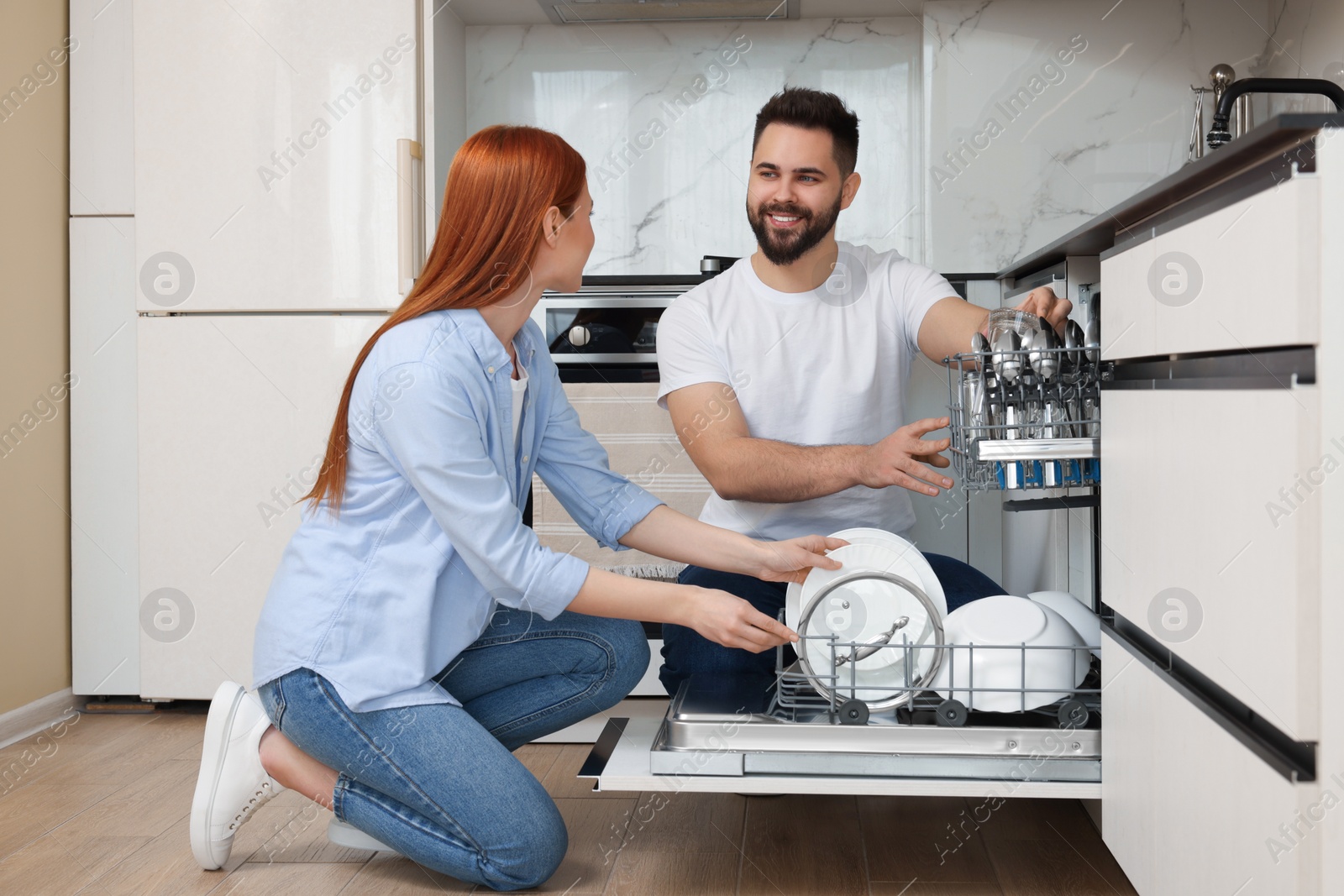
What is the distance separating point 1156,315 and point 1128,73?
1.56m

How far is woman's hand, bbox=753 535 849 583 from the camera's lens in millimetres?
1396

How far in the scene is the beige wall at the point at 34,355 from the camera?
2.22 meters

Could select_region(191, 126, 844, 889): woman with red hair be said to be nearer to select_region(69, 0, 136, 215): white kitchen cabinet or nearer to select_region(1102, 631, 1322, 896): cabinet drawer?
select_region(1102, 631, 1322, 896): cabinet drawer

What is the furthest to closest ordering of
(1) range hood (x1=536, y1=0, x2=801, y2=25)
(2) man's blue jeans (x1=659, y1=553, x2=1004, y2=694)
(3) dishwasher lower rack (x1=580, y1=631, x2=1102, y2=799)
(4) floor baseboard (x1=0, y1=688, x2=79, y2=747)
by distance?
1. (1) range hood (x1=536, y1=0, x2=801, y2=25)
2. (4) floor baseboard (x1=0, y1=688, x2=79, y2=747)
3. (2) man's blue jeans (x1=659, y1=553, x2=1004, y2=694)
4. (3) dishwasher lower rack (x1=580, y1=631, x2=1102, y2=799)

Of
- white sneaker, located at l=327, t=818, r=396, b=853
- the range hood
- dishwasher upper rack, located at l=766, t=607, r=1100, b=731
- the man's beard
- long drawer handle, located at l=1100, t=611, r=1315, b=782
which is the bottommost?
white sneaker, located at l=327, t=818, r=396, b=853

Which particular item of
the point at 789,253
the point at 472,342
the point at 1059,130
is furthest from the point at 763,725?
the point at 1059,130

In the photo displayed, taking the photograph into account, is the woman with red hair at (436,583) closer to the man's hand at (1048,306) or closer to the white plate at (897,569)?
the white plate at (897,569)

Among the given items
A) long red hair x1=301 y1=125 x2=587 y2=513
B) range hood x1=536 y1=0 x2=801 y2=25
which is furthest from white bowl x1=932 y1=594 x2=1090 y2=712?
range hood x1=536 y1=0 x2=801 y2=25

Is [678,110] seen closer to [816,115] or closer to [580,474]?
[816,115]

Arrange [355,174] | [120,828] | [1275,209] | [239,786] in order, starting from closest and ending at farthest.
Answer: [1275,209]
[239,786]
[120,828]
[355,174]

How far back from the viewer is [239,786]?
149cm

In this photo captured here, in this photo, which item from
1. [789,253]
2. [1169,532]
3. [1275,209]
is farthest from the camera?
[789,253]

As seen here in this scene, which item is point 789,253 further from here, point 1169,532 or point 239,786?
point 239,786

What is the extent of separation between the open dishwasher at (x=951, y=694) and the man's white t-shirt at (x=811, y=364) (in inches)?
18.4
